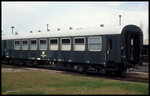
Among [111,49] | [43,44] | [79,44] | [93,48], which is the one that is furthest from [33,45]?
[111,49]

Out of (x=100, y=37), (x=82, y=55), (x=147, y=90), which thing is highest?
(x=100, y=37)

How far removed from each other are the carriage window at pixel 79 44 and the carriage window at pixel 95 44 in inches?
28.2

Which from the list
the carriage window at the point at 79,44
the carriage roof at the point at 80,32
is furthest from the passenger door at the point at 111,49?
the carriage window at the point at 79,44

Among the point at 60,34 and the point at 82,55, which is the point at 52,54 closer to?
the point at 60,34

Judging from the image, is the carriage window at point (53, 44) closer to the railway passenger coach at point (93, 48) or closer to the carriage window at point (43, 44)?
the railway passenger coach at point (93, 48)

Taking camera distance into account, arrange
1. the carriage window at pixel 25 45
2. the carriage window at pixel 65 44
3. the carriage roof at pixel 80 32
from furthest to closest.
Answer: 1. the carriage window at pixel 25 45
2. the carriage window at pixel 65 44
3. the carriage roof at pixel 80 32

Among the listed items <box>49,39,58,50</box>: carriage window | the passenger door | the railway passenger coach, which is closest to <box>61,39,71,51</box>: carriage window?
the railway passenger coach

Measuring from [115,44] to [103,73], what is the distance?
2.52 meters

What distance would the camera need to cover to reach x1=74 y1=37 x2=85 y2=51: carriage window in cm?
2033

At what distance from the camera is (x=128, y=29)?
61.5 feet

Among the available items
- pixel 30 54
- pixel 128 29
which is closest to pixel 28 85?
pixel 128 29

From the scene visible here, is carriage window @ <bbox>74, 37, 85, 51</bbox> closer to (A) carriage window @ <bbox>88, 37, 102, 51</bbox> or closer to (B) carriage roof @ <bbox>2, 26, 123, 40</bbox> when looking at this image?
(B) carriage roof @ <bbox>2, 26, 123, 40</bbox>

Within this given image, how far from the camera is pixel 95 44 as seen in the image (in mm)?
19375

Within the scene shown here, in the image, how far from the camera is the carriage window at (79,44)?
20.3 m
